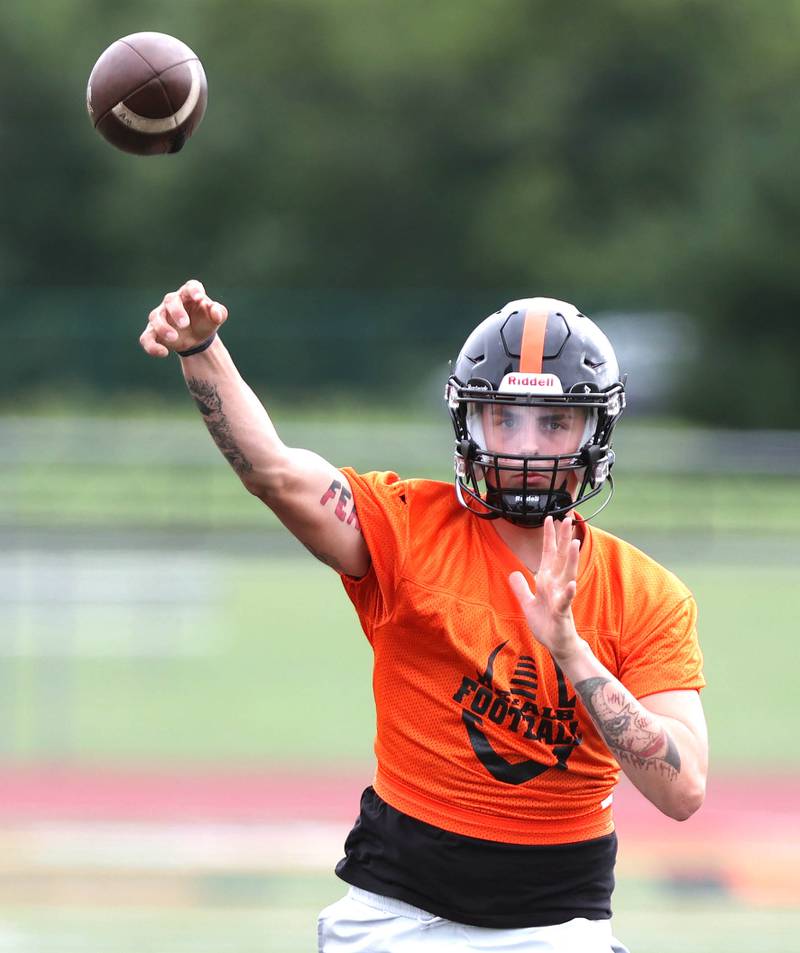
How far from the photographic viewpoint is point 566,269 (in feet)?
117

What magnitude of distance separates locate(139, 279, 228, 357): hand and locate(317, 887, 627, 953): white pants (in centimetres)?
135

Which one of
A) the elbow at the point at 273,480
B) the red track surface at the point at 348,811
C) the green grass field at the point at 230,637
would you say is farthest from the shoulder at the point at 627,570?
the red track surface at the point at 348,811

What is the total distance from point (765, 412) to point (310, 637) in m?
13.4

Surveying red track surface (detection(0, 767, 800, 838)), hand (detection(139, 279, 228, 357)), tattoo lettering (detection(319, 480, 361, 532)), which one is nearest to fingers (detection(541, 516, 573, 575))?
tattoo lettering (detection(319, 480, 361, 532))

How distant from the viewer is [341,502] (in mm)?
3904

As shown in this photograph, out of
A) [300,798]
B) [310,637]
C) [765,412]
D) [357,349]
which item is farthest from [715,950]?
[765,412]

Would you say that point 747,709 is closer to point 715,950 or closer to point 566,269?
point 715,950

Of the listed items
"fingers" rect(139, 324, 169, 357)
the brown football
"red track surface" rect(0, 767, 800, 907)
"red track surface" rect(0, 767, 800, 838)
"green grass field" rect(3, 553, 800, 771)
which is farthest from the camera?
"green grass field" rect(3, 553, 800, 771)

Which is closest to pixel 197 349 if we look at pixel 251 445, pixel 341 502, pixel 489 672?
pixel 251 445

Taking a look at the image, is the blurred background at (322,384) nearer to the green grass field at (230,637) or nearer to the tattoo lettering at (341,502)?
the green grass field at (230,637)

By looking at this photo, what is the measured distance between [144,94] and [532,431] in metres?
1.36

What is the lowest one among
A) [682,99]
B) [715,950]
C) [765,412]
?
[715,950]

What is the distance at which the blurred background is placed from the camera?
27.2 feet

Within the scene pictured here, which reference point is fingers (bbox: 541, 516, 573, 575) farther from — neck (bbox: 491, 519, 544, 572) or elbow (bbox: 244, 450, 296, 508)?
elbow (bbox: 244, 450, 296, 508)
